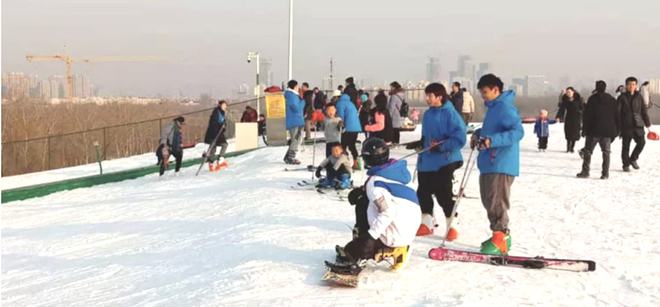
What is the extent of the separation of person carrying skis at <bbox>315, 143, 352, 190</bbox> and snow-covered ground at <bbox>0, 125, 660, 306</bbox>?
385 millimetres

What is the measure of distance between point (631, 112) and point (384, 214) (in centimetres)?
863

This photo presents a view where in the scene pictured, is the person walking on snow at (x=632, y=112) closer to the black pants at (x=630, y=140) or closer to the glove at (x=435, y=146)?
the black pants at (x=630, y=140)

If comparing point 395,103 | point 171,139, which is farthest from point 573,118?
point 171,139

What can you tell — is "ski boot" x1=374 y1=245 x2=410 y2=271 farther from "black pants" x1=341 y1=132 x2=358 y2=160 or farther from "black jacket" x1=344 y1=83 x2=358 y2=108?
"black jacket" x1=344 y1=83 x2=358 y2=108

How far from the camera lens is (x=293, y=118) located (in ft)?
46.9

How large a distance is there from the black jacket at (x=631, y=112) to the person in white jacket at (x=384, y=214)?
8120 millimetres

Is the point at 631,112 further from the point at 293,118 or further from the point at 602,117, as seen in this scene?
the point at 293,118

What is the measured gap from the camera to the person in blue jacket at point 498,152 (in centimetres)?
572

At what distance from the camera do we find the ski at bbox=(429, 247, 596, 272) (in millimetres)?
5539

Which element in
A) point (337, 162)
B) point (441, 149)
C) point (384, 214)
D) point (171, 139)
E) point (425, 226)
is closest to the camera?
point (384, 214)

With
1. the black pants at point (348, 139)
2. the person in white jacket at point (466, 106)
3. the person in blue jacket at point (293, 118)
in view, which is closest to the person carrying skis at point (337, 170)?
the black pants at point (348, 139)

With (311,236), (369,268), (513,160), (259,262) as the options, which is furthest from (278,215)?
(513,160)

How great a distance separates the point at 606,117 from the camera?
1098cm

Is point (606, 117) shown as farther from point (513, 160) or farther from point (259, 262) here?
point (259, 262)
